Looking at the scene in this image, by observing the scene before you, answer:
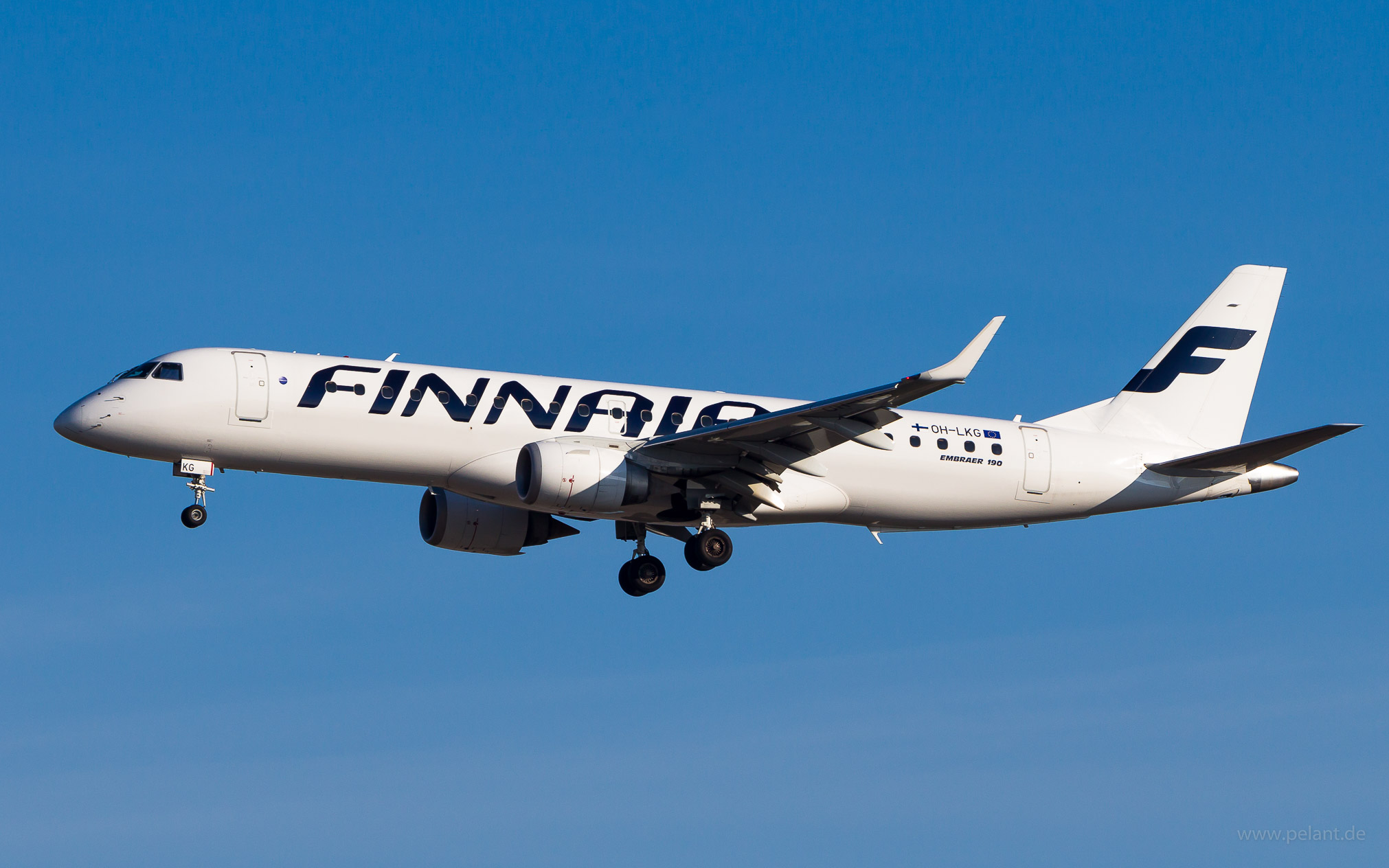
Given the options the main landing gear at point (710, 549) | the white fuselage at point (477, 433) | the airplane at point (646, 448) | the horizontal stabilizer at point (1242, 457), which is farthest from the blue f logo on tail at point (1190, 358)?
the main landing gear at point (710, 549)

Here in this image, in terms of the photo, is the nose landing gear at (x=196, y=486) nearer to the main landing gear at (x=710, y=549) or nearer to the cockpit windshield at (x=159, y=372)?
the cockpit windshield at (x=159, y=372)

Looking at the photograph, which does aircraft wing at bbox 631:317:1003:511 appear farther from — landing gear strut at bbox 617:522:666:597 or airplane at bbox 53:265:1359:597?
landing gear strut at bbox 617:522:666:597

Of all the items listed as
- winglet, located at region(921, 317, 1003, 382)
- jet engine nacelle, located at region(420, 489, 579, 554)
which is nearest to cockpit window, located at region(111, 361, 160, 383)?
jet engine nacelle, located at region(420, 489, 579, 554)

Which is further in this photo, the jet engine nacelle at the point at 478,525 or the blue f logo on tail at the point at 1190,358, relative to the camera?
the blue f logo on tail at the point at 1190,358

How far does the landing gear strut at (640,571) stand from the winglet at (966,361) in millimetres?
10265

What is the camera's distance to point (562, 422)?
112ft

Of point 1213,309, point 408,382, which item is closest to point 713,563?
point 408,382

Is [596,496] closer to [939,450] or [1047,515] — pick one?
[939,450]

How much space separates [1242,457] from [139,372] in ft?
78.7

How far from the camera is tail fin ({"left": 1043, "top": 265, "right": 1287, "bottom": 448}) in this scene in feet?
129

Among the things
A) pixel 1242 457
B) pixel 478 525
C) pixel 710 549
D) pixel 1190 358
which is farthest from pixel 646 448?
pixel 1190 358

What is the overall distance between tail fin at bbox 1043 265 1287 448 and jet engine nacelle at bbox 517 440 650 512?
11.5m

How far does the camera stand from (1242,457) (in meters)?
36.4

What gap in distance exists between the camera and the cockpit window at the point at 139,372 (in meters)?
33.4
